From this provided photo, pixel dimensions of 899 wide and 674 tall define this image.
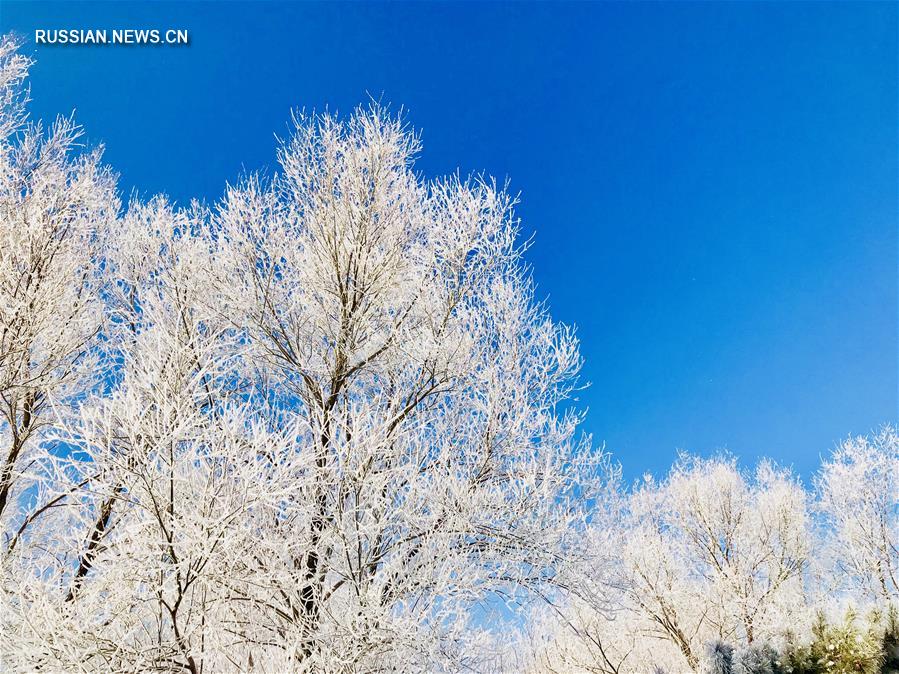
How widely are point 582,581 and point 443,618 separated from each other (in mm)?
2250

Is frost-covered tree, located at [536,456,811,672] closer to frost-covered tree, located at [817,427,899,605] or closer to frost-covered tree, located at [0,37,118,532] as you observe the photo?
frost-covered tree, located at [817,427,899,605]

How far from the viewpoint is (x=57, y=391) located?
700 cm

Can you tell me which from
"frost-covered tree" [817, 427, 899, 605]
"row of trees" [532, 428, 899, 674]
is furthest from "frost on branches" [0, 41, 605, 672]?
"frost-covered tree" [817, 427, 899, 605]

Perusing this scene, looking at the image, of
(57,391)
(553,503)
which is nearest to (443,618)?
(553,503)

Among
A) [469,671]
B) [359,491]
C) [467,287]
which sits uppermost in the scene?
[467,287]

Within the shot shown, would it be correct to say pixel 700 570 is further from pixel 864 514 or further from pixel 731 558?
pixel 864 514

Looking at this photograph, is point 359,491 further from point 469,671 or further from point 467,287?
point 467,287

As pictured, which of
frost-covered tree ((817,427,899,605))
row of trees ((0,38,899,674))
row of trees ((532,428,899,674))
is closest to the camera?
row of trees ((0,38,899,674))

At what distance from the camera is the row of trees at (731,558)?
13.1m

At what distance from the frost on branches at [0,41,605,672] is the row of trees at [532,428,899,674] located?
4.30 meters

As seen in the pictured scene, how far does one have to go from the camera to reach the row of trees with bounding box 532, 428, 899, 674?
13102mm

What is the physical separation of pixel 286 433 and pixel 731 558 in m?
17.0

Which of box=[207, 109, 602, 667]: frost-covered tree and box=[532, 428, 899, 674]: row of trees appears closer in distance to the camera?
box=[207, 109, 602, 667]: frost-covered tree

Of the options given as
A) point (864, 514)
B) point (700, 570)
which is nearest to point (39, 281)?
point (700, 570)
